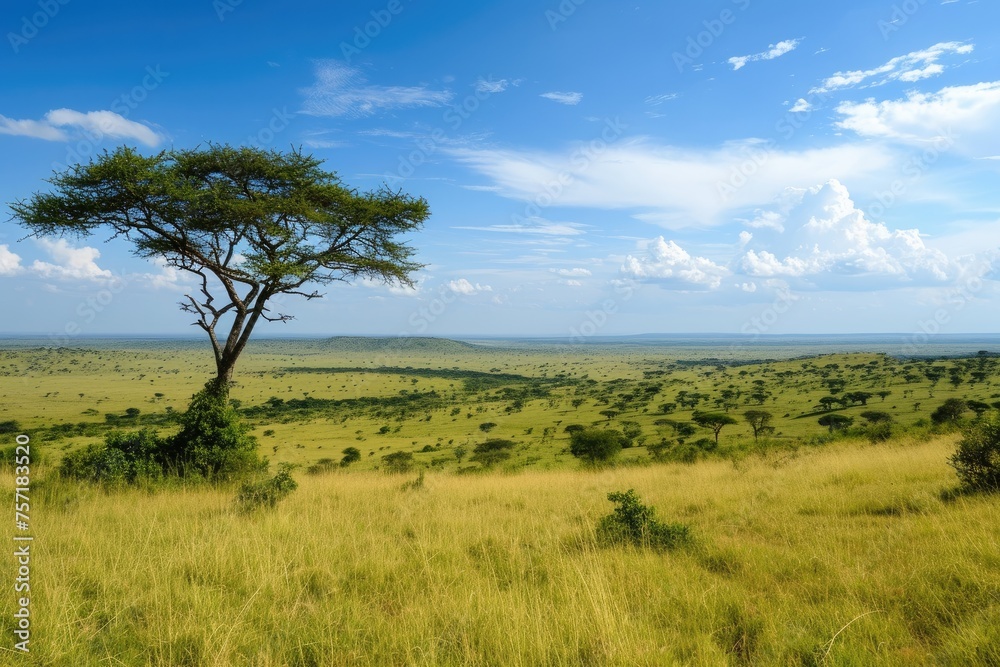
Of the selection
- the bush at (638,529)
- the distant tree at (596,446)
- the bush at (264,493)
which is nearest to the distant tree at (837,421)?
the distant tree at (596,446)

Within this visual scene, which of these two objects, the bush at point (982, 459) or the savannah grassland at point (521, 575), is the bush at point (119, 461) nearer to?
the savannah grassland at point (521, 575)

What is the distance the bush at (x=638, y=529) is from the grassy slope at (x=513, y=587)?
0.80 ft

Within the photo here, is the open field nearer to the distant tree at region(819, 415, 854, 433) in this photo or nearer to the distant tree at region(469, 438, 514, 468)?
the distant tree at region(819, 415, 854, 433)

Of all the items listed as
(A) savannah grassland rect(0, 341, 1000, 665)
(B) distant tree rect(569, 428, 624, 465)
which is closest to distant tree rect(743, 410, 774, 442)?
(B) distant tree rect(569, 428, 624, 465)

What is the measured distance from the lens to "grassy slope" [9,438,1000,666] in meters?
3.60

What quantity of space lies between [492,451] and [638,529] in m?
33.2

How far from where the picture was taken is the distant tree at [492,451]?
3366 centimetres

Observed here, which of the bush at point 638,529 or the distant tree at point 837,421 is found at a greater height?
the bush at point 638,529

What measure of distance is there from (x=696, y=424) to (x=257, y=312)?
40.6 meters

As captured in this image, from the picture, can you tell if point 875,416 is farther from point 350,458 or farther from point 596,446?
point 350,458

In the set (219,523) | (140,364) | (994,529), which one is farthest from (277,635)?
(140,364)

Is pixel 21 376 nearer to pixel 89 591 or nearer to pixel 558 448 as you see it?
pixel 558 448

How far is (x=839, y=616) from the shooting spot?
4.00 meters

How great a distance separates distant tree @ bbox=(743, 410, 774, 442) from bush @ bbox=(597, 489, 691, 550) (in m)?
35.6
